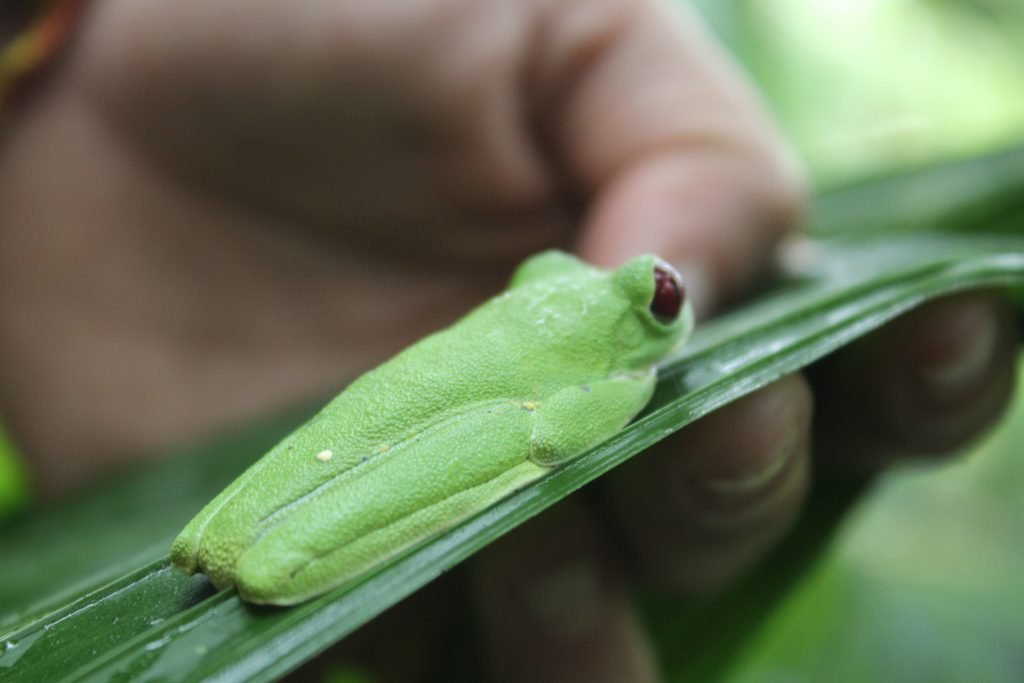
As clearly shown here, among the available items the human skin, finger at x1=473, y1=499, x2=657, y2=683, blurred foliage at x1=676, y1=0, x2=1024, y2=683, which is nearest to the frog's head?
the human skin

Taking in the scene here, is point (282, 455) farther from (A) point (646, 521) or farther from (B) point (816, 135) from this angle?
(B) point (816, 135)

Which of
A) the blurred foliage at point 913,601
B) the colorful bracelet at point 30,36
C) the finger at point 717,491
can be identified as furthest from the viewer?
the colorful bracelet at point 30,36

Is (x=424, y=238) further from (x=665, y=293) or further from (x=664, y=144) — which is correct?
(x=665, y=293)

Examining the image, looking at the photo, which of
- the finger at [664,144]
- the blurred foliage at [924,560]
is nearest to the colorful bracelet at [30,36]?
the finger at [664,144]

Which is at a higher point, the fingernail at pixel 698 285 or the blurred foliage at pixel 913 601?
the fingernail at pixel 698 285

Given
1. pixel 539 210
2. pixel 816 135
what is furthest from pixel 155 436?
pixel 816 135

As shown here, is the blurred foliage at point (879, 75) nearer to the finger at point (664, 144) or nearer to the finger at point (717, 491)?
the finger at point (664, 144)

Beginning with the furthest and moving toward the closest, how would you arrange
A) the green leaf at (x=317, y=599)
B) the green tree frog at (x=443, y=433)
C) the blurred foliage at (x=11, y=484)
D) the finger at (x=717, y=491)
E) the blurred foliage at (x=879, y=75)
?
the blurred foliage at (x=879, y=75) → the blurred foliage at (x=11, y=484) → the finger at (x=717, y=491) → the green tree frog at (x=443, y=433) → the green leaf at (x=317, y=599)

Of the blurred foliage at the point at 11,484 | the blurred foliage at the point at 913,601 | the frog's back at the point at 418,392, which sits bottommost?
the blurred foliage at the point at 913,601
